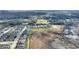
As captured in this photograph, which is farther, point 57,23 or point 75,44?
point 57,23

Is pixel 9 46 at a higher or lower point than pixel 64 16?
lower

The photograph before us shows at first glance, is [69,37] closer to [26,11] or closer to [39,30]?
[39,30]
